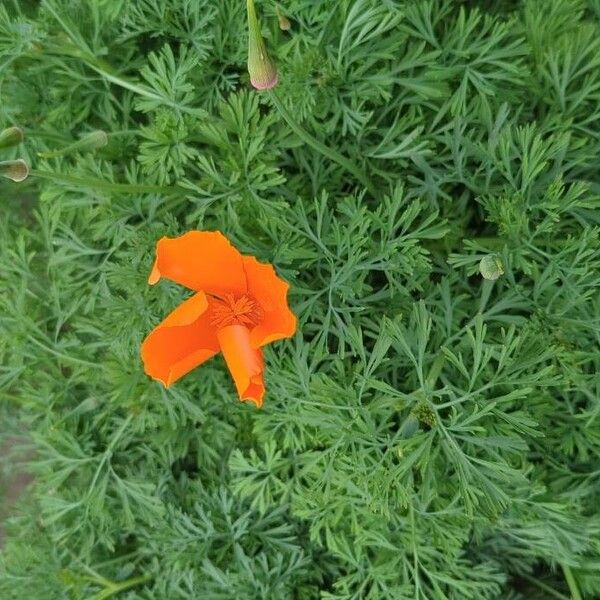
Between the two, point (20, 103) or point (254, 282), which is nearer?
point (254, 282)

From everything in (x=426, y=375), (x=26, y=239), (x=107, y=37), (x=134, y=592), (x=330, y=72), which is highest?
(x=107, y=37)

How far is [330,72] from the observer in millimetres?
1203

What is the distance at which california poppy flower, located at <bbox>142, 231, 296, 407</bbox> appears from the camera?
917mm

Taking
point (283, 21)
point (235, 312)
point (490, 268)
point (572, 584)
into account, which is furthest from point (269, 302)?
point (572, 584)

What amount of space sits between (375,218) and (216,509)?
68 centimetres

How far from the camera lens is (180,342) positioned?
981 millimetres

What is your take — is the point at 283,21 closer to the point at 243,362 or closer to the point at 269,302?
the point at 269,302

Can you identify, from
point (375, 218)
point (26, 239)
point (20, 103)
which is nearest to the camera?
point (375, 218)

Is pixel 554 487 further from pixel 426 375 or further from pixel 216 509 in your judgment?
pixel 216 509

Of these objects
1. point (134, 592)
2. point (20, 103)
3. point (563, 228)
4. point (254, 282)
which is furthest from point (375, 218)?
point (134, 592)

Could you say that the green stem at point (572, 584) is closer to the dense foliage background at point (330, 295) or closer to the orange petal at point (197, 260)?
the dense foliage background at point (330, 295)

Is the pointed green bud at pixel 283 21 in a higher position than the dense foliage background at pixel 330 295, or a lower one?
higher

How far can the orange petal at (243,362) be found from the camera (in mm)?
900

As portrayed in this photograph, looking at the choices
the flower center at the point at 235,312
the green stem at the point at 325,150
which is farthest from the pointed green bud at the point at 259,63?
the flower center at the point at 235,312
